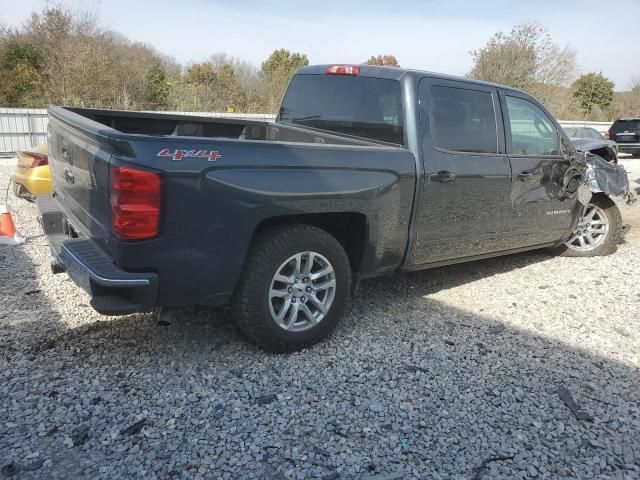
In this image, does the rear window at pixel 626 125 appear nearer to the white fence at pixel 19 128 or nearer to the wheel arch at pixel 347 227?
the white fence at pixel 19 128

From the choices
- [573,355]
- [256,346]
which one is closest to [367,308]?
[256,346]

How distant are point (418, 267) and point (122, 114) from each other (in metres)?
2.87

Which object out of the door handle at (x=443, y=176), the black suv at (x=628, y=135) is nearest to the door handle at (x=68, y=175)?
the door handle at (x=443, y=176)

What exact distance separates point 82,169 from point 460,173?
270 centimetres

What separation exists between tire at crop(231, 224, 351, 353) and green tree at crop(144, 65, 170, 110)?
18953 millimetres

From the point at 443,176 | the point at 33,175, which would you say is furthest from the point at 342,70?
the point at 33,175

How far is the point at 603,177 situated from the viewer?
574 centimetres

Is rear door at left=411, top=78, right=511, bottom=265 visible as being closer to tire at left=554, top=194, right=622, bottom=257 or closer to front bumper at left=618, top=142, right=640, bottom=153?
tire at left=554, top=194, right=622, bottom=257

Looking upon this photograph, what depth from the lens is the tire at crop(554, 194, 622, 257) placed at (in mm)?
6031

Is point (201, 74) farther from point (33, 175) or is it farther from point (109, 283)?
point (109, 283)

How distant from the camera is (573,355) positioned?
3660mm

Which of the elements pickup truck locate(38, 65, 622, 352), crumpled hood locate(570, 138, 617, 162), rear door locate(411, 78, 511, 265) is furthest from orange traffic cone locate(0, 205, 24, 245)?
crumpled hood locate(570, 138, 617, 162)

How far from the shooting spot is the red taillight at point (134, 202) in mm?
2633

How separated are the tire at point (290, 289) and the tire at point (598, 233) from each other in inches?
146
